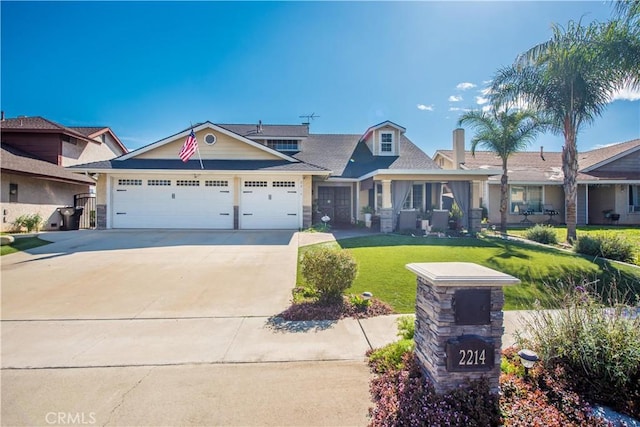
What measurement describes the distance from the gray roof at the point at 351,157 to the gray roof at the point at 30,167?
1304 centimetres

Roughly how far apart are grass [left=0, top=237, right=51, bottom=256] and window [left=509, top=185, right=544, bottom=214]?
918 inches

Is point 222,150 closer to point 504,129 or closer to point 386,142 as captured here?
point 386,142

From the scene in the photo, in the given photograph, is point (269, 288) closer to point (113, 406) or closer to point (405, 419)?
point (113, 406)

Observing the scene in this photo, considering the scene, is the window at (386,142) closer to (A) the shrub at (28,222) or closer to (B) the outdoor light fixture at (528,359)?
(B) the outdoor light fixture at (528,359)

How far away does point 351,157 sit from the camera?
18.6 metres

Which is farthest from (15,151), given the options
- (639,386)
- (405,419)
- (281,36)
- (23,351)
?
(639,386)

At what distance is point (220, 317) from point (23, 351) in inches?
94.9

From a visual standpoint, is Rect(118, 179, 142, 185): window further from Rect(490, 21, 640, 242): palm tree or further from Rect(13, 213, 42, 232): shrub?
Rect(490, 21, 640, 242): palm tree

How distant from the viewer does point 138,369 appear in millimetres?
3354

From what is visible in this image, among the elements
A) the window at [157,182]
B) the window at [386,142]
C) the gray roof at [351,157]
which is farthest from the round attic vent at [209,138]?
the window at [386,142]

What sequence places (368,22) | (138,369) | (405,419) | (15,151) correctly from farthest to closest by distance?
(15,151), (368,22), (138,369), (405,419)

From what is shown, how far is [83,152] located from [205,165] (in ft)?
42.4

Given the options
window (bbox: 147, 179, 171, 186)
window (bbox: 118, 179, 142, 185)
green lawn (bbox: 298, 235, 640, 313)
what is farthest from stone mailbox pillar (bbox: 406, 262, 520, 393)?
window (bbox: 118, 179, 142, 185)

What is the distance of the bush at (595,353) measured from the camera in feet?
8.57
